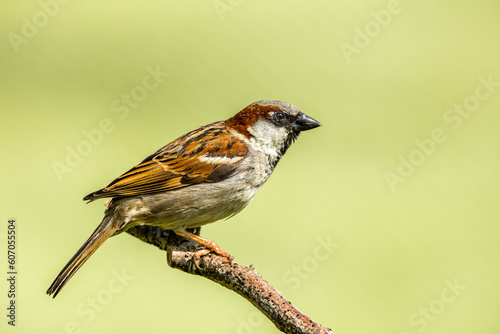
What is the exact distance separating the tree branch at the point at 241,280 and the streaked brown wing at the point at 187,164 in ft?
0.71

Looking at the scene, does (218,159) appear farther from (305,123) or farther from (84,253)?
(84,253)

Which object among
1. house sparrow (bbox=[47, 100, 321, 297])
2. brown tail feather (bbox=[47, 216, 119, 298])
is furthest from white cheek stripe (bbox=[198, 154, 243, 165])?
brown tail feather (bbox=[47, 216, 119, 298])

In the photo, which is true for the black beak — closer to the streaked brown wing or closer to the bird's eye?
the bird's eye

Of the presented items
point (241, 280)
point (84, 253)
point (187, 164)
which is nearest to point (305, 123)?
point (187, 164)

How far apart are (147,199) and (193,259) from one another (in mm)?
310

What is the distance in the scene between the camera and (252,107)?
2.12 m

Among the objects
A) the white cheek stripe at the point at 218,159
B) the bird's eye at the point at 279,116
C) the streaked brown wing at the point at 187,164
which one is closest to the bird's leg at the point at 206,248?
the streaked brown wing at the point at 187,164

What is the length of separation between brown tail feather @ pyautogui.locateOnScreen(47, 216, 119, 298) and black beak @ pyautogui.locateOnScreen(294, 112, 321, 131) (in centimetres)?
74

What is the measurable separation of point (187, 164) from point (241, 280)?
0.59 meters

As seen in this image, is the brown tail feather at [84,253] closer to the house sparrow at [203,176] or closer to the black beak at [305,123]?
the house sparrow at [203,176]

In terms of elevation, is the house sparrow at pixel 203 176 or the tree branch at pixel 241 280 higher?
the house sparrow at pixel 203 176

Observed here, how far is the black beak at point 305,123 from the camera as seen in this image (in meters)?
2.05

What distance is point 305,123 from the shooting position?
2062 mm

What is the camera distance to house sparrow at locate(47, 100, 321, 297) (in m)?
1.95
